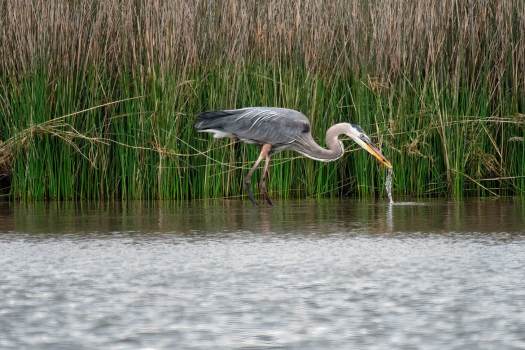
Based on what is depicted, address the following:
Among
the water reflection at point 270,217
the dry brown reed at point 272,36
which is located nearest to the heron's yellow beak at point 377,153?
the water reflection at point 270,217

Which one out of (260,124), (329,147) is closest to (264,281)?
(260,124)

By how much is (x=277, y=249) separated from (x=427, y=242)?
33.4 inches

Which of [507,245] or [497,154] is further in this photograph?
[497,154]

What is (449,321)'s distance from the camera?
3.73 m

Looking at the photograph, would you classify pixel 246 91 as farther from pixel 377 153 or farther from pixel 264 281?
pixel 264 281

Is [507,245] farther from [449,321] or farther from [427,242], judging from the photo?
[449,321]

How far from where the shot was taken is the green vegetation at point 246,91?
372 inches

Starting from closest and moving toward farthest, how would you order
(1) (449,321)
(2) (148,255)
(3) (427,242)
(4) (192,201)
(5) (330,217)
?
1. (1) (449,321)
2. (2) (148,255)
3. (3) (427,242)
4. (5) (330,217)
5. (4) (192,201)

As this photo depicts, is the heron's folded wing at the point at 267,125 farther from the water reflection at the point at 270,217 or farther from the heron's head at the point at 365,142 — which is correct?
the water reflection at the point at 270,217

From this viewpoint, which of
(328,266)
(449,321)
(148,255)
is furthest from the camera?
(148,255)

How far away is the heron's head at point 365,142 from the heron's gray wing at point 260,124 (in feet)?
1.23

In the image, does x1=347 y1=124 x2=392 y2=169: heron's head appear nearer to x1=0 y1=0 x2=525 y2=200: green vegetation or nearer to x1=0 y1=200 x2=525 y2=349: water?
x1=0 y1=0 x2=525 y2=200: green vegetation

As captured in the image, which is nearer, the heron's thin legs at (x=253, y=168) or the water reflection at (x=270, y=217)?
the water reflection at (x=270, y=217)

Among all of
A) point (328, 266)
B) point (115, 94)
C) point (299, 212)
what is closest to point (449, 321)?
point (328, 266)
